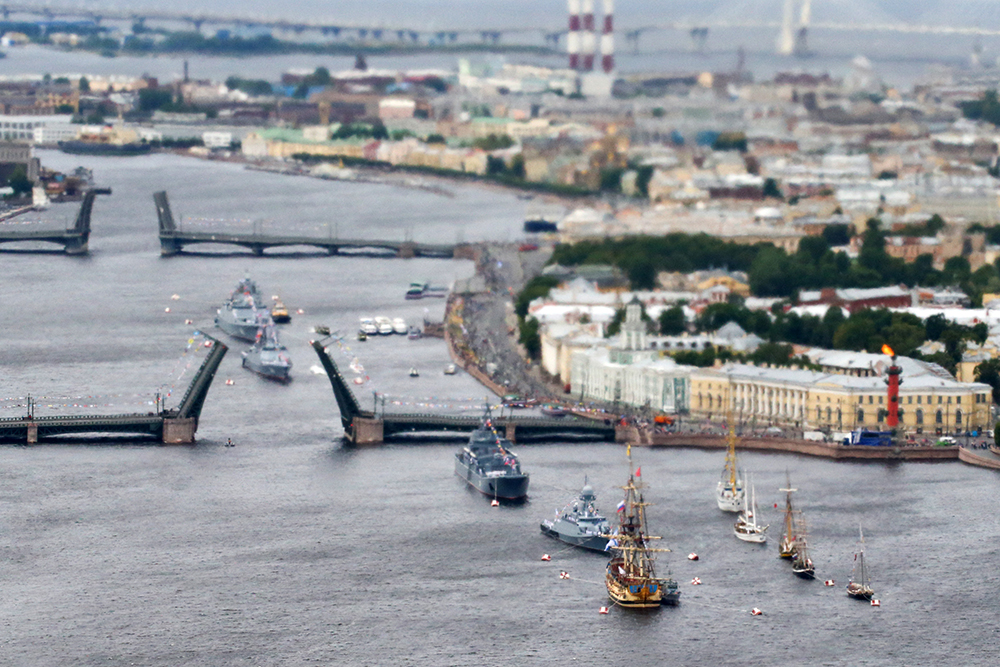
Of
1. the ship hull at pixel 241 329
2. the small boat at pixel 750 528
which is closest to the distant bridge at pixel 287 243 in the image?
the ship hull at pixel 241 329

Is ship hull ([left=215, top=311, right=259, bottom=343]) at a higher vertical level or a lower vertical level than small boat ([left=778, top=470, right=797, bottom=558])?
lower

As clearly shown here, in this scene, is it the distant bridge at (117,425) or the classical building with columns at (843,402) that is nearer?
the distant bridge at (117,425)

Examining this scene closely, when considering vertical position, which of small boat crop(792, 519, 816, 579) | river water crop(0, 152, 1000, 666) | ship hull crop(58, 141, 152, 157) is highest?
small boat crop(792, 519, 816, 579)

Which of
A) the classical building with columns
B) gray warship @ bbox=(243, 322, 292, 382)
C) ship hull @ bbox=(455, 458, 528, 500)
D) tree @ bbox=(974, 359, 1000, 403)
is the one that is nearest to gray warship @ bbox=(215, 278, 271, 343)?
gray warship @ bbox=(243, 322, 292, 382)

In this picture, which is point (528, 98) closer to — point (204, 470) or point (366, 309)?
point (366, 309)

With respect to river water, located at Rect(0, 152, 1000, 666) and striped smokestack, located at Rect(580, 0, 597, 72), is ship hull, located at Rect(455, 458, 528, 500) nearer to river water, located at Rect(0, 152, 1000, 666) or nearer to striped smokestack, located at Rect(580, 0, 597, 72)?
river water, located at Rect(0, 152, 1000, 666)

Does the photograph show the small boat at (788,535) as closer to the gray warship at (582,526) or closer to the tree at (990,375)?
the gray warship at (582,526)

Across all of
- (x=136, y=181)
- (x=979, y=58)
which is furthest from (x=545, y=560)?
(x=979, y=58)
